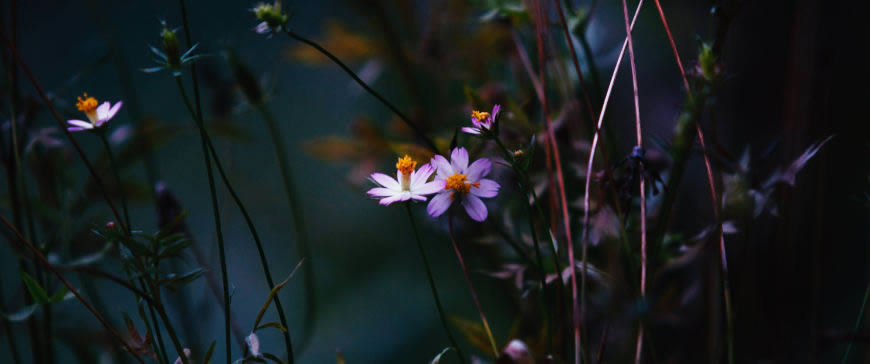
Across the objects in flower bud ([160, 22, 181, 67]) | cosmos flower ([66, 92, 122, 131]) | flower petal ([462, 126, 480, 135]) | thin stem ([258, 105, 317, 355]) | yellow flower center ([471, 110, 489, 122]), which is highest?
flower bud ([160, 22, 181, 67])

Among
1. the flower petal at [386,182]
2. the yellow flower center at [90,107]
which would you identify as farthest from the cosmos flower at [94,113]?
the flower petal at [386,182]

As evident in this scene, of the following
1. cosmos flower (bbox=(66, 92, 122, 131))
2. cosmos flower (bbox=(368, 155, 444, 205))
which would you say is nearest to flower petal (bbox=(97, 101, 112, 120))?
cosmos flower (bbox=(66, 92, 122, 131))

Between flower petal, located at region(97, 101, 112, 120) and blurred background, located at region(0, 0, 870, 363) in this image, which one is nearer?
flower petal, located at region(97, 101, 112, 120)

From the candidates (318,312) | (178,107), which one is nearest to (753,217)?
(318,312)

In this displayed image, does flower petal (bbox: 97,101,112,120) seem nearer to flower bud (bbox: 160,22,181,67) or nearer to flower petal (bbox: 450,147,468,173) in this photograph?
flower bud (bbox: 160,22,181,67)

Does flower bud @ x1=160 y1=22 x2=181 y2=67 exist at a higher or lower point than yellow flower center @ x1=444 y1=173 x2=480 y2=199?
higher

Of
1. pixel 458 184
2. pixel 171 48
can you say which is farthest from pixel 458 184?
pixel 171 48

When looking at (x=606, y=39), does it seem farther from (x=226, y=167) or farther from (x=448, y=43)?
(x=226, y=167)

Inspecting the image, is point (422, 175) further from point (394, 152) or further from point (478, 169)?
point (394, 152)
